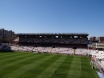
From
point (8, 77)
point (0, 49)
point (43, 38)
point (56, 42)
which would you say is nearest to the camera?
point (8, 77)

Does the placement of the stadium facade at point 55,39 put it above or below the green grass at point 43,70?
above

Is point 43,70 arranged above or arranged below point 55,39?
below

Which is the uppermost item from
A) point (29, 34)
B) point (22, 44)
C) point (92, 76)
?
point (29, 34)

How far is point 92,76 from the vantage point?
16.9 meters

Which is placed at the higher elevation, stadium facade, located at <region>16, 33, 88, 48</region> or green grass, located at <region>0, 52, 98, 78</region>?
stadium facade, located at <region>16, 33, 88, 48</region>

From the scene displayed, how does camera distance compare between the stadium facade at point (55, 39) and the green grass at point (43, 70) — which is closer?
the green grass at point (43, 70)

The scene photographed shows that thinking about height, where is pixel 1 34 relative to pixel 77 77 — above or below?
above

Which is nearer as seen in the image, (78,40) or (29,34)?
(78,40)

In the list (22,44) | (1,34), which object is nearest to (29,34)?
(22,44)

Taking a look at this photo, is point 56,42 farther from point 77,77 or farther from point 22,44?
point 77,77

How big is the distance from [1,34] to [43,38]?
56640 millimetres

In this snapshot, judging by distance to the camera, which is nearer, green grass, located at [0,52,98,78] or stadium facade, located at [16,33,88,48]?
green grass, located at [0,52,98,78]

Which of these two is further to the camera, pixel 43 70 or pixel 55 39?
pixel 55 39

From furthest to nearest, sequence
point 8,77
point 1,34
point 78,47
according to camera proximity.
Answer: point 1,34, point 78,47, point 8,77
